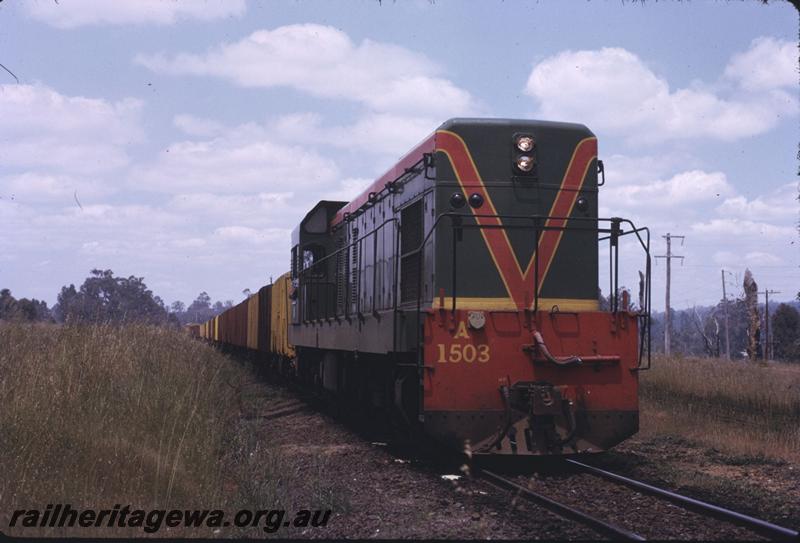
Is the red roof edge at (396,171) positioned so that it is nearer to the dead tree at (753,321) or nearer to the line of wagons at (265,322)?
the line of wagons at (265,322)

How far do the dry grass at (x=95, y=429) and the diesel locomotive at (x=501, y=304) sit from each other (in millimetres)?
2166

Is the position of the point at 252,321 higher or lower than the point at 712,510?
higher

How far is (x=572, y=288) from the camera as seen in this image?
9156mm

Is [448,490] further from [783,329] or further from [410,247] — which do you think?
[783,329]

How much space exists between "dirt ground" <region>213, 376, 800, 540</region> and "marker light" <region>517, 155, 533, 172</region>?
10.8 ft

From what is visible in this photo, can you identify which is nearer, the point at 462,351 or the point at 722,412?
the point at 462,351

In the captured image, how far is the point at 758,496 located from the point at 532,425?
6.73 ft

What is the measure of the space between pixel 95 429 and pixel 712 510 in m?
5.04

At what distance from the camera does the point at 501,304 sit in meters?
8.94

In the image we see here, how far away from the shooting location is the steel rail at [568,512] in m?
5.33

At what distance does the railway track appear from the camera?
5.37 meters

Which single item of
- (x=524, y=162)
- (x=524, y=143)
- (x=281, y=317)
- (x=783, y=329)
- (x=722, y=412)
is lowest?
(x=722, y=412)

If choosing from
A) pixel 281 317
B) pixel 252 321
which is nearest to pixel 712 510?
pixel 281 317

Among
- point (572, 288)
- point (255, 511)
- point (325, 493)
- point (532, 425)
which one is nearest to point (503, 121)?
point (572, 288)
